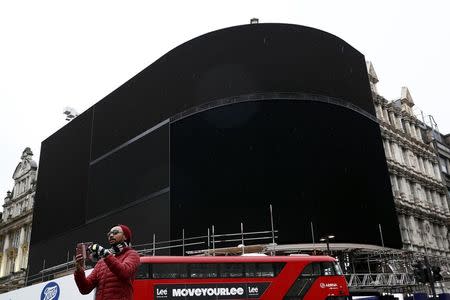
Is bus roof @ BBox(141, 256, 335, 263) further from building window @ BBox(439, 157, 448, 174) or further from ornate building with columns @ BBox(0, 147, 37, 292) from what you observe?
ornate building with columns @ BBox(0, 147, 37, 292)

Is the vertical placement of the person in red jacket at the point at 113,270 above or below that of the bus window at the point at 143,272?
below

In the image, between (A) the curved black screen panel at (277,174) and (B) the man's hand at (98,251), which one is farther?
(A) the curved black screen panel at (277,174)

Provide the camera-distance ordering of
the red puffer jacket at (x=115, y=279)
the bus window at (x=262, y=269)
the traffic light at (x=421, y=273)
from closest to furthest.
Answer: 1. the red puffer jacket at (x=115, y=279)
2. the traffic light at (x=421, y=273)
3. the bus window at (x=262, y=269)

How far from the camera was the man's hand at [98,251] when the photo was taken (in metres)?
4.66

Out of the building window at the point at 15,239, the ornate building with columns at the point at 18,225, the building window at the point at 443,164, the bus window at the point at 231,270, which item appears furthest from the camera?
the building window at the point at 15,239

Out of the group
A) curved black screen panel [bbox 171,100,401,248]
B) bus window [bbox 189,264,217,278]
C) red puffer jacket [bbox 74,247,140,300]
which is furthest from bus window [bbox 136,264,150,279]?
red puffer jacket [bbox 74,247,140,300]

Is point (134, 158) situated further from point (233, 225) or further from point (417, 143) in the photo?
point (417, 143)

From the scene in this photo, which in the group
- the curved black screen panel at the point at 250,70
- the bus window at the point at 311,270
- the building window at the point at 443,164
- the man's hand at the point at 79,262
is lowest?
the man's hand at the point at 79,262

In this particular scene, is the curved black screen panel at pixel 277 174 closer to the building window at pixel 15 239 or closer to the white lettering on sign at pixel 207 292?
the white lettering on sign at pixel 207 292

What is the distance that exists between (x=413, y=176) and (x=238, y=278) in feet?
91.0

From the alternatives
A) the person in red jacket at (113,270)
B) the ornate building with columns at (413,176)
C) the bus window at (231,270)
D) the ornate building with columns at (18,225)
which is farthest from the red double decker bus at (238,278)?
the ornate building with columns at (18,225)

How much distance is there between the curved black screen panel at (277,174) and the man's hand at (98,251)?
24793mm

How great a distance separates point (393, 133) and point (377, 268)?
535 inches

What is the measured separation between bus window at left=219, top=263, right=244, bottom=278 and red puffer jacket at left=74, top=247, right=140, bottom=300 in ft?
46.2
